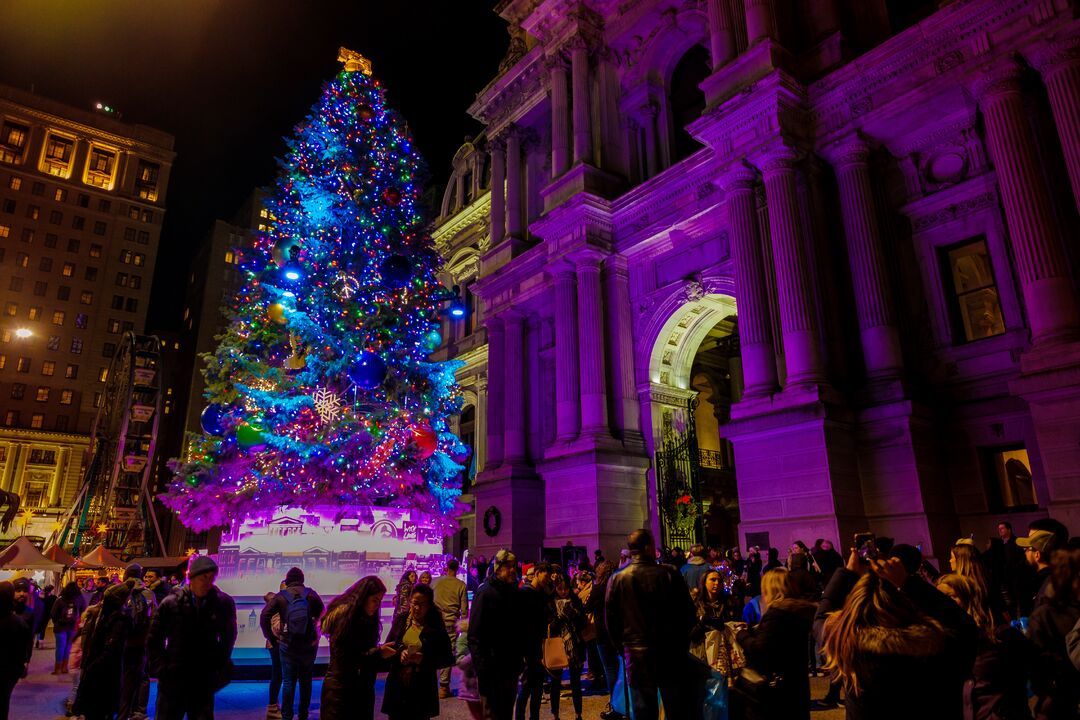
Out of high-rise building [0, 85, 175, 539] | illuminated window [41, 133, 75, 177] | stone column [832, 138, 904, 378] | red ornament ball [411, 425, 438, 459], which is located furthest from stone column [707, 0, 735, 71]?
illuminated window [41, 133, 75, 177]

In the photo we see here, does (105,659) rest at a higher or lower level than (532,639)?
lower

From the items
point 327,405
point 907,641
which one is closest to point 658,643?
point 907,641

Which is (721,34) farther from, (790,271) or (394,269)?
(394,269)

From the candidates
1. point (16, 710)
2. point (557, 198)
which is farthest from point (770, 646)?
point (557, 198)

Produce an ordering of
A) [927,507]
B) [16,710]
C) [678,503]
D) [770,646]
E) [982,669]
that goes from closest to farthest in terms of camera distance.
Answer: [982,669]
[770,646]
[16,710]
[927,507]
[678,503]

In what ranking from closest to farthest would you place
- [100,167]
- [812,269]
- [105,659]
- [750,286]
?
[105,659]
[812,269]
[750,286]
[100,167]

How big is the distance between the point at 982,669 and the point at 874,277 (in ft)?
41.5

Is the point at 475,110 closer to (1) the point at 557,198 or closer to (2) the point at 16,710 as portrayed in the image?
(1) the point at 557,198

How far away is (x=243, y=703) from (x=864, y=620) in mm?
8806

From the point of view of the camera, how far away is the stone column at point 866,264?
571 inches

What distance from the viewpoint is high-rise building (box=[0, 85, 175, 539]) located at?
2297 inches

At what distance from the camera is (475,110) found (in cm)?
2927

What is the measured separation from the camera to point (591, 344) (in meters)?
20.6

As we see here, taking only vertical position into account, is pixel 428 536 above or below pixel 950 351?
below
